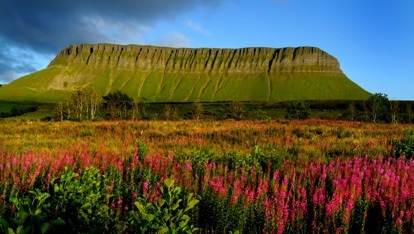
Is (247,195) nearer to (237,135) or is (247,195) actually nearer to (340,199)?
(340,199)

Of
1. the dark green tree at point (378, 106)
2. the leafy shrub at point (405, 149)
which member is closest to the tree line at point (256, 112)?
the dark green tree at point (378, 106)

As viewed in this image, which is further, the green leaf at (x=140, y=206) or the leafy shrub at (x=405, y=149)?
the leafy shrub at (x=405, y=149)

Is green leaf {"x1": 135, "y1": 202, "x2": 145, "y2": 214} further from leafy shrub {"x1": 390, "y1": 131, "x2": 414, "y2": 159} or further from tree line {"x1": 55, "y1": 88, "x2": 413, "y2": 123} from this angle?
tree line {"x1": 55, "y1": 88, "x2": 413, "y2": 123}

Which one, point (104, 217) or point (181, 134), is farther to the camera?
point (181, 134)

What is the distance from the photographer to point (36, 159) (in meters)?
8.02

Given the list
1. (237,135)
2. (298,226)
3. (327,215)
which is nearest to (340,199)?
(327,215)

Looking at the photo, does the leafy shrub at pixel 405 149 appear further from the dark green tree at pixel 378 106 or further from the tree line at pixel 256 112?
the dark green tree at pixel 378 106

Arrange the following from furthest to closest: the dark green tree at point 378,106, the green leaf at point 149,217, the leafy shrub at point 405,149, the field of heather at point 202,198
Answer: the dark green tree at point 378,106, the leafy shrub at point 405,149, the field of heather at point 202,198, the green leaf at point 149,217

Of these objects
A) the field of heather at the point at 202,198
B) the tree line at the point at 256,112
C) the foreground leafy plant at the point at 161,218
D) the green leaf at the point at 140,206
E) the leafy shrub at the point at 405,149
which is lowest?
the field of heather at the point at 202,198

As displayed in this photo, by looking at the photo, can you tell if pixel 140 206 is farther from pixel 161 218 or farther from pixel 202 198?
pixel 202 198

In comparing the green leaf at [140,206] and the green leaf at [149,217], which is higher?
the green leaf at [140,206]

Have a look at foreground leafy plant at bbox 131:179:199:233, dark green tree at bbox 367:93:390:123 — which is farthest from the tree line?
foreground leafy plant at bbox 131:179:199:233

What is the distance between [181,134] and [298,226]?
36.3 feet

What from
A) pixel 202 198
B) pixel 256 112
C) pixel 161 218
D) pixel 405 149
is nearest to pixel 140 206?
pixel 161 218
